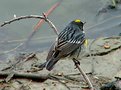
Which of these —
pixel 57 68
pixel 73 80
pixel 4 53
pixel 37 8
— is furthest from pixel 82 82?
pixel 37 8

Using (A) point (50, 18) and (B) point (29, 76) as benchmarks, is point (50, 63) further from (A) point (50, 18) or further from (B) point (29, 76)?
(A) point (50, 18)

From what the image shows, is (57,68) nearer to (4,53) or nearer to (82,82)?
(82,82)

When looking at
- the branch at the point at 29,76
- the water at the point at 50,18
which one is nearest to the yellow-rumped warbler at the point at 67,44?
the branch at the point at 29,76

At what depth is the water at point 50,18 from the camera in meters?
8.88

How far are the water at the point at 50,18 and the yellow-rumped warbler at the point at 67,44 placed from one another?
1840mm

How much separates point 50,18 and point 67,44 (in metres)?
2.75

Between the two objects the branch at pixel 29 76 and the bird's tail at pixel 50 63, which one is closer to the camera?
the bird's tail at pixel 50 63

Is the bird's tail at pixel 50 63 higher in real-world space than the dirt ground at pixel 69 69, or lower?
lower

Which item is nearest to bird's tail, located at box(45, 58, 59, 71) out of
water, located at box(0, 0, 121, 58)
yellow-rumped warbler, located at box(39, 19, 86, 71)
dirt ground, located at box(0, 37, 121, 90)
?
yellow-rumped warbler, located at box(39, 19, 86, 71)

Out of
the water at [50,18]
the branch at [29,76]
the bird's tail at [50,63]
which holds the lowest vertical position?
the bird's tail at [50,63]

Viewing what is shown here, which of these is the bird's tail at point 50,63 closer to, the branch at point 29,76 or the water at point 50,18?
the branch at point 29,76

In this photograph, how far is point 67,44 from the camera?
669 cm

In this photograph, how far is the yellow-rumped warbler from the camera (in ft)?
20.8

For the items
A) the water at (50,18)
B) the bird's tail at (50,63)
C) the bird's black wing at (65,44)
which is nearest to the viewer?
the bird's tail at (50,63)
